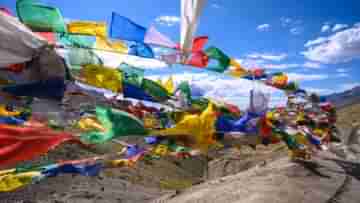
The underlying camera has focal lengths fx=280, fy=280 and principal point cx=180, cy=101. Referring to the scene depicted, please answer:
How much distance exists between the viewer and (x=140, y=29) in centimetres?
541

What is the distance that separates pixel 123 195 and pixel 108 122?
6.02m

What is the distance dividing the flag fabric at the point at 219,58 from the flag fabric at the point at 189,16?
67.9 inches

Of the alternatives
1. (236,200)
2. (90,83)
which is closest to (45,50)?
(90,83)

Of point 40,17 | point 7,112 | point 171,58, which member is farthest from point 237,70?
point 7,112

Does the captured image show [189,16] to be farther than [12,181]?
Yes

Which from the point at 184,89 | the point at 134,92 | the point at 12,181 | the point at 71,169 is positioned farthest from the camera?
the point at 184,89

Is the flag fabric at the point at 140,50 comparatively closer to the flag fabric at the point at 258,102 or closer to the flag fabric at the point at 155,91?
the flag fabric at the point at 155,91

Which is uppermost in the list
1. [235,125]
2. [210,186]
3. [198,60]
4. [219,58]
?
[219,58]

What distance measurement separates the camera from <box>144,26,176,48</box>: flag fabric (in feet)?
16.7

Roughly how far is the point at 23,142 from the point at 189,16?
272cm

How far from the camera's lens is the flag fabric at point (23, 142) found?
8.29 ft

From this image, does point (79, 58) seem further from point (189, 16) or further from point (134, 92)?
point (189, 16)

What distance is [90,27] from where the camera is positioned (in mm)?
5578

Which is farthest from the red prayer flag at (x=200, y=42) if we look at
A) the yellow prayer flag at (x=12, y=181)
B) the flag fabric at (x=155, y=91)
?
the yellow prayer flag at (x=12, y=181)
